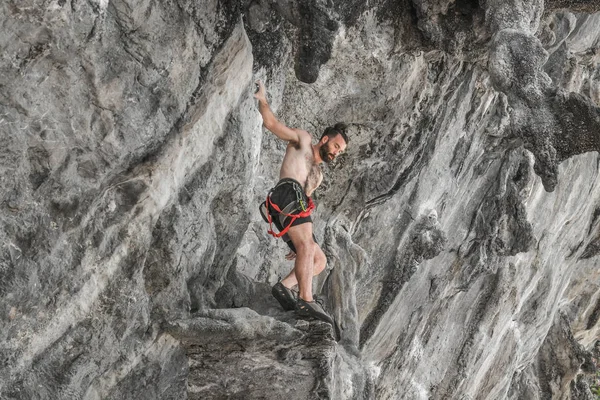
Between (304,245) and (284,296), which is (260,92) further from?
(284,296)

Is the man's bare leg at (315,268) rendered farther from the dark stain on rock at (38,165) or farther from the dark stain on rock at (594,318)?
the dark stain on rock at (594,318)

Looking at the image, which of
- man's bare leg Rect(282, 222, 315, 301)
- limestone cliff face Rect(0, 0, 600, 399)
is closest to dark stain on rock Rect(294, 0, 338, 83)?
limestone cliff face Rect(0, 0, 600, 399)

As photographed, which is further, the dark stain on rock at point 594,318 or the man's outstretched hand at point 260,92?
the dark stain on rock at point 594,318

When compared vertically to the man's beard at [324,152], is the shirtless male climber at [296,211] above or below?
below

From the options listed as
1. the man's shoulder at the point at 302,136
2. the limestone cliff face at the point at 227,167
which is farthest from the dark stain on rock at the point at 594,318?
the man's shoulder at the point at 302,136

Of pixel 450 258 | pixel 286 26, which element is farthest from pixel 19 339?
pixel 450 258

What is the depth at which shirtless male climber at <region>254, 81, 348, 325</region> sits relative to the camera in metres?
6.77

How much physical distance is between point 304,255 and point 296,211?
1.42 feet

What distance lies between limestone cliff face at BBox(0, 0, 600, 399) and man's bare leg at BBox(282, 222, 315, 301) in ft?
1.19

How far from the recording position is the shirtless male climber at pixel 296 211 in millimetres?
6769

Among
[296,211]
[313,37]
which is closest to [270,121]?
[296,211]

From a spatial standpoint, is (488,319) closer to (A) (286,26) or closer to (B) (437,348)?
(B) (437,348)

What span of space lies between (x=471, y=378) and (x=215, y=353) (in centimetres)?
751

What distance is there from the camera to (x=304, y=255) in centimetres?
696
